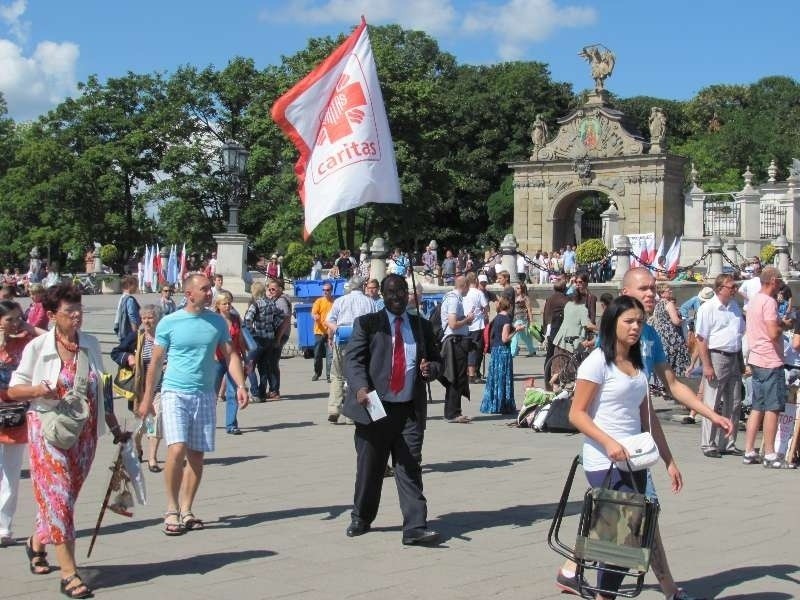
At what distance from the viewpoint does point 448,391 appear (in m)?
14.2

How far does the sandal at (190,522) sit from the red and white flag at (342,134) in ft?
8.45

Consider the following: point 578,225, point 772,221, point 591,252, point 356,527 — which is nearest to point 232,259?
point 591,252

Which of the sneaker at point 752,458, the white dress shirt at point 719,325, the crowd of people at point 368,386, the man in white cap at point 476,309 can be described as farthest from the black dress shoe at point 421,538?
the man in white cap at point 476,309

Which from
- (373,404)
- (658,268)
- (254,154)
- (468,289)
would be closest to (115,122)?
(254,154)

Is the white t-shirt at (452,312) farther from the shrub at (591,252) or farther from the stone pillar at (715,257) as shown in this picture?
the shrub at (591,252)

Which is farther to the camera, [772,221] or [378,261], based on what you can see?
[772,221]

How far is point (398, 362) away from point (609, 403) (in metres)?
2.39

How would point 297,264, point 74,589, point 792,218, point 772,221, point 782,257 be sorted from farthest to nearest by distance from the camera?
point 297,264
point 772,221
point 792,218
point 782,257
point 74,589

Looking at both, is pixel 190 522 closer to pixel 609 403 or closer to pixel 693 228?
pixel 609 403

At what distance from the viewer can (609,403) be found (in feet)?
19.3

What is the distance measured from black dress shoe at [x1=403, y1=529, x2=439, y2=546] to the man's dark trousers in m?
0.29

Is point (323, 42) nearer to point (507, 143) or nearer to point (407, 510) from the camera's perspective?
point (507, 143)

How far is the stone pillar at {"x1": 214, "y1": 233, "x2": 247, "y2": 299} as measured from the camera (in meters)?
27.2

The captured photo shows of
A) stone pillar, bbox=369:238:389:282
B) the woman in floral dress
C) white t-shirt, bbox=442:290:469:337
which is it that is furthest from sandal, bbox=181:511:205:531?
stone pillar, bbox=369:238:389:282
